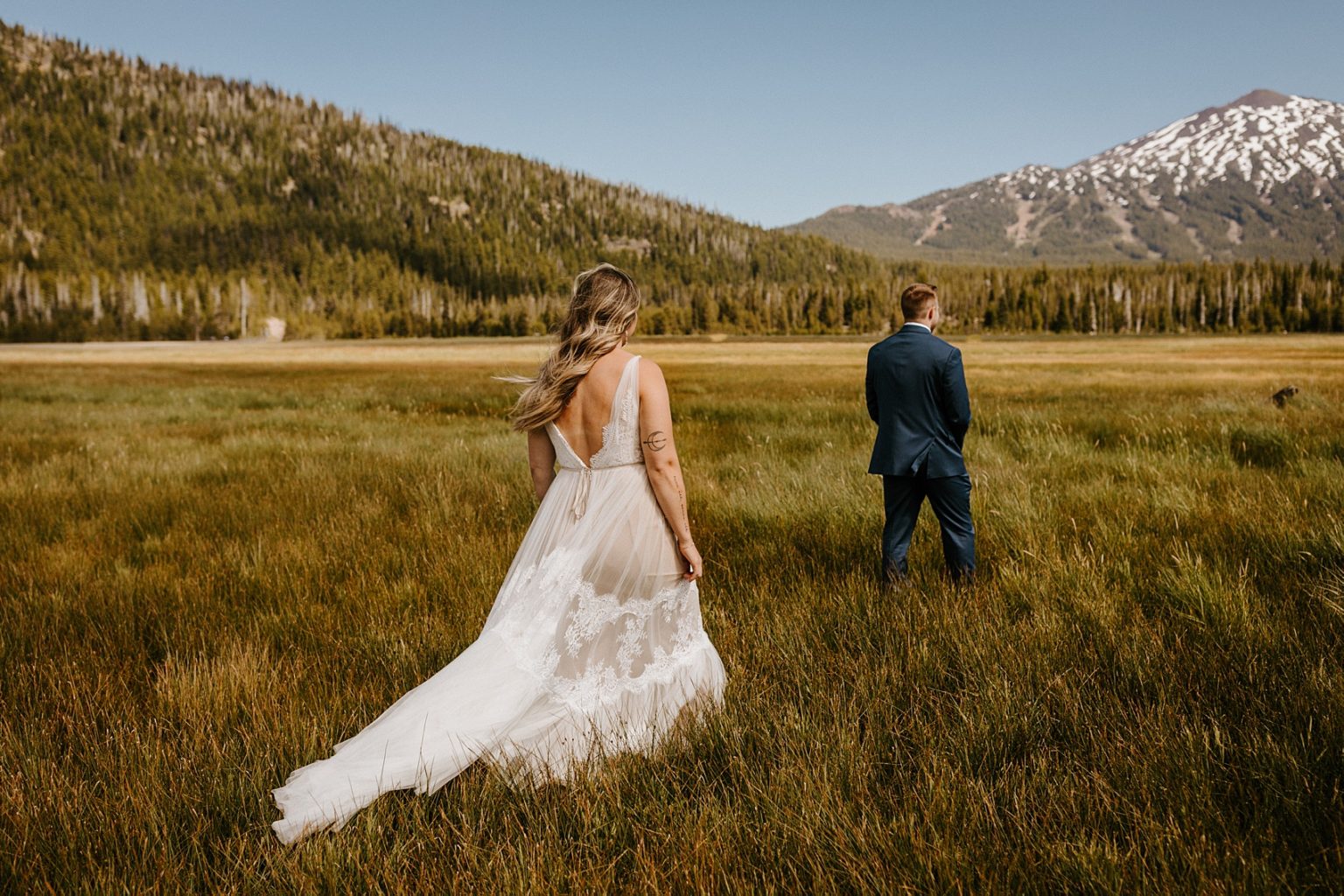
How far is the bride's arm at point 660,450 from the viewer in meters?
3.36

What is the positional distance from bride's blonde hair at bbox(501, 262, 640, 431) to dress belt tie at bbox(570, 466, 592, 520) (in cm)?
31

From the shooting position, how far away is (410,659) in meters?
4.13

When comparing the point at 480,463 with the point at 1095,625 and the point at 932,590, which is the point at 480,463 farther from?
the point at 1095,625

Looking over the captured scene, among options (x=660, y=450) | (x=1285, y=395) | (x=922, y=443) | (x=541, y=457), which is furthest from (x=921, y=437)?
(x=1285, y=395)

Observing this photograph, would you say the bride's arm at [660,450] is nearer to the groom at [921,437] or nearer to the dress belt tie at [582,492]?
the dress belt tie at [582,492]

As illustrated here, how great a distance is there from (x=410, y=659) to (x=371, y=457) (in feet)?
29.6

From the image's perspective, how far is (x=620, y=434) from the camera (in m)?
3.43

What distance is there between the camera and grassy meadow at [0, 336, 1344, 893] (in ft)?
7.81

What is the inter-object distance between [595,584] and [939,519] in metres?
2.98

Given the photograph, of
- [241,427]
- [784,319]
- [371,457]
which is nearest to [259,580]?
[371,457]

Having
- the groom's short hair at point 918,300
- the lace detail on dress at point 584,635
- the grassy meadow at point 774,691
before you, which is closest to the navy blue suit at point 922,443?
the groom's short hair at point 918,300

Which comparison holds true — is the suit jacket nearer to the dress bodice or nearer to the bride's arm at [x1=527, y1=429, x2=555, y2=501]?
the dress bodice

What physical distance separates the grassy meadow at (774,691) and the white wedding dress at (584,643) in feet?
0.69

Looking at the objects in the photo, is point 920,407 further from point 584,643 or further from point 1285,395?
point 1285,395
